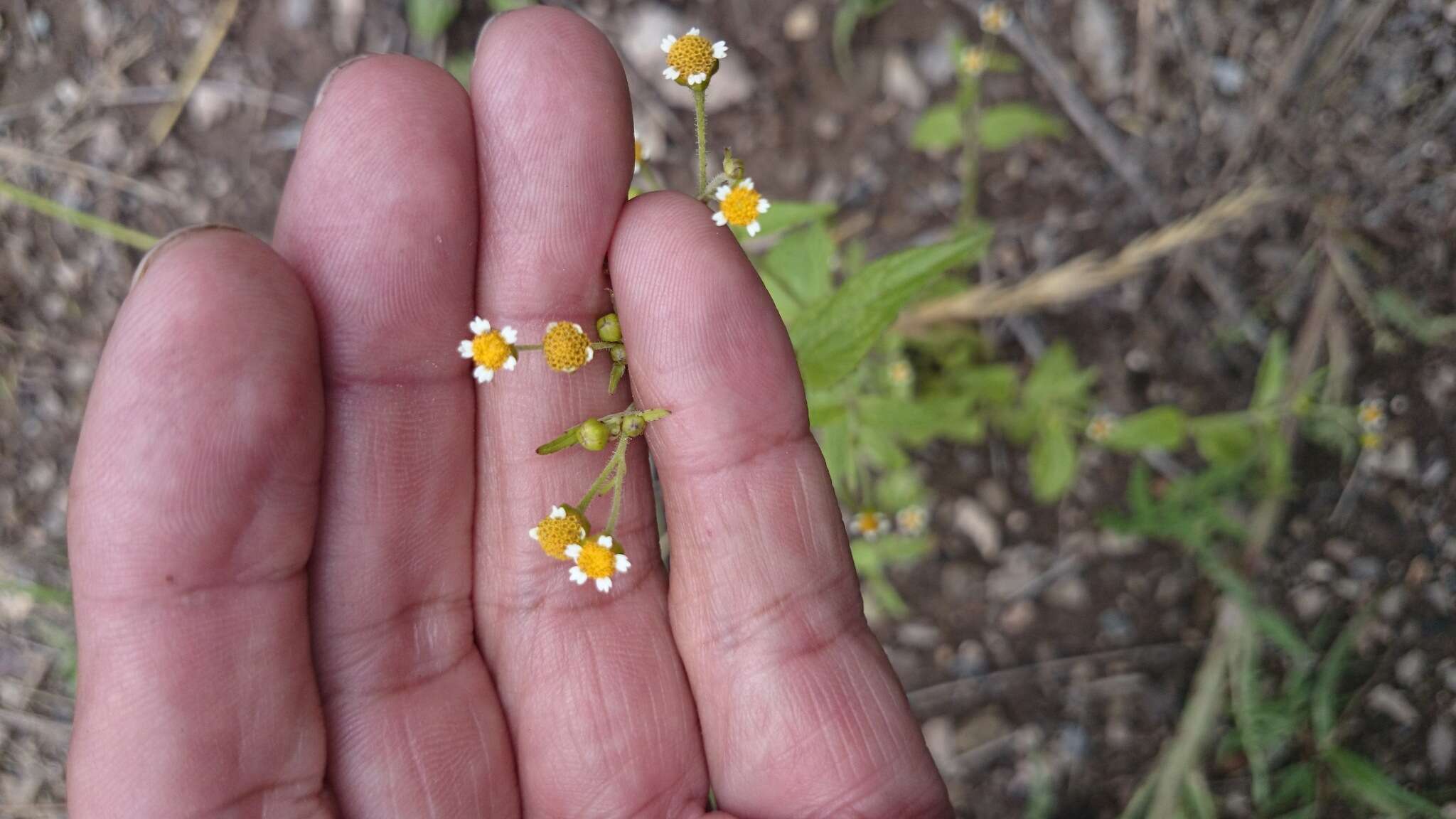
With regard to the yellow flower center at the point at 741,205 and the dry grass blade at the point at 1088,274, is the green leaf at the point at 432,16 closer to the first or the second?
the yellow flower center at the point at 741,205

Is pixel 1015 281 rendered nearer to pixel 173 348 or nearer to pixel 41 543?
pixel 173 348

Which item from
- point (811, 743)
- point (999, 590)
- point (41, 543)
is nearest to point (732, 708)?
point (811, 743)

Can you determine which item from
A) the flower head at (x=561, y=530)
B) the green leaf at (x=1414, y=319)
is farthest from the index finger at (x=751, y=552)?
the green leaf at (x=1414, y=319)

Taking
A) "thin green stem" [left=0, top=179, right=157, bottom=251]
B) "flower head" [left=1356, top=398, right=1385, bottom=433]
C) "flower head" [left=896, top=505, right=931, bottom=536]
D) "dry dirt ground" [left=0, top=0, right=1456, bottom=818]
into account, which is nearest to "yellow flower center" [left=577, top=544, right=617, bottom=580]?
"flower head" [left=896, top=505, right=931, bottom=536]

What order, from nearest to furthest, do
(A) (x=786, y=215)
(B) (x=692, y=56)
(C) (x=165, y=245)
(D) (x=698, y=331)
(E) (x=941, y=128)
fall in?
(C) (x=165, y=245)
(D) (x=698, y=331)
(B) (x=692, y=56)
(A) (x=786, y=215)
(E) (x=941, y=128)

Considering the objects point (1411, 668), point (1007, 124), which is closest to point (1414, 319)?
point (1411, 668)

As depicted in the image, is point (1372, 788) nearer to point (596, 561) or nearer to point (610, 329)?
point (596, 561)
